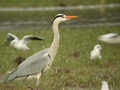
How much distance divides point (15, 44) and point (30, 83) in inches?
167

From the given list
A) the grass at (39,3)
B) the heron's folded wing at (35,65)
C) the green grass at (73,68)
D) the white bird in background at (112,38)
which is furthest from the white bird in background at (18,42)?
the grass at (39,3)

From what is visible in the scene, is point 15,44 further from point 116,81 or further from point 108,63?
point 116,81

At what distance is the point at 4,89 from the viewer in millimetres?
7191

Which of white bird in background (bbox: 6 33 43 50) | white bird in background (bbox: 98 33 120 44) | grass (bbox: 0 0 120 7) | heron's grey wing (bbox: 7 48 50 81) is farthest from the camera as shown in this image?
grass (bbox: 0 0 120 7)

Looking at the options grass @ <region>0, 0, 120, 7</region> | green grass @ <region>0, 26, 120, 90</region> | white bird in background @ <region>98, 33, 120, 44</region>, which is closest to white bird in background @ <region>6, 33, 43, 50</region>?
green grass @ <region>0, 26, 120, 90</region>

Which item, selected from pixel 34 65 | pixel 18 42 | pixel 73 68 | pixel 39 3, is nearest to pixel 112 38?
pixel 18 42

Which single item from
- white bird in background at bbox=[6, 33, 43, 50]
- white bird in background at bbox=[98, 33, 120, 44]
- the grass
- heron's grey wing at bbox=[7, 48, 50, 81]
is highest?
the grass

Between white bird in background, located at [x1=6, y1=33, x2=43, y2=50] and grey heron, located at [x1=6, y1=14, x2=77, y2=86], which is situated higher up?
white bird in background, located at [x1=6, y1=33, x2=43, y2=50]

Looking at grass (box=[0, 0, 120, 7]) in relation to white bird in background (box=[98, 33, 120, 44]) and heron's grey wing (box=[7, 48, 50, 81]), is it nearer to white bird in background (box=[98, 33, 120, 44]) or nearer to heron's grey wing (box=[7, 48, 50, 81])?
white bird in background (box=[98, 33, 120, 44])

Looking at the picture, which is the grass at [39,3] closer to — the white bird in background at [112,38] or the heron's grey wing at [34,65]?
the white bird in background at [112,38]

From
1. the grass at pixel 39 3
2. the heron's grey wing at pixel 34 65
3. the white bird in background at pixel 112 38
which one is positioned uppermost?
the grass at pixel 39 3

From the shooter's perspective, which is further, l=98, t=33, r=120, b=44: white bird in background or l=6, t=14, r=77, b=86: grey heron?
l=98, t=33, r=120, b=44: white bird in background

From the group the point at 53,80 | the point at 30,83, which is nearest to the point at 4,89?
the point at 30,83

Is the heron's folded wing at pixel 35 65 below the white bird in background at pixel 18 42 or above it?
below
